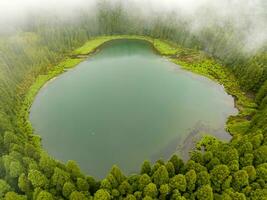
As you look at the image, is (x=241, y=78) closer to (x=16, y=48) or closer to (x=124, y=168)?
(x=124, y=168)

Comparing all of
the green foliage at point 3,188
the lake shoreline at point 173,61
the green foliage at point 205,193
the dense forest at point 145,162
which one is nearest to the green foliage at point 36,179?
the dense forest at point 145,162

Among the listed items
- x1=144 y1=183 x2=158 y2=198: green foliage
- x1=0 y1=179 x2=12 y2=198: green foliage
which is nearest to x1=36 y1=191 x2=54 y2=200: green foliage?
x1=0 y1=179 x2=12 y2=198: green foliage

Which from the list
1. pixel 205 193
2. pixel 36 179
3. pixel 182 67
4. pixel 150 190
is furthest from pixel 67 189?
pixel 182 67

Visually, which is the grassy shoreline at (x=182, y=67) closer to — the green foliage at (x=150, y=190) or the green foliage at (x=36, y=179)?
the green foliage at (x=36, y=179)

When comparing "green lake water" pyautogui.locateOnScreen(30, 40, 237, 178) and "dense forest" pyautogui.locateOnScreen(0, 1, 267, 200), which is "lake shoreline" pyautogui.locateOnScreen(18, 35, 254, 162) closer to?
"dense forest" pyautogui.locateOnScreen(0, 1, 267, 200)

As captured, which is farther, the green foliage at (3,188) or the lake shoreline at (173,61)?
the lake shoreline at (173,61)
